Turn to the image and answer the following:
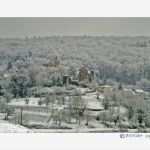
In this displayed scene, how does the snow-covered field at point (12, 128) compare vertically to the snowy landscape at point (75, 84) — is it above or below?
below

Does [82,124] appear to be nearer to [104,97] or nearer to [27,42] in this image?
[104,97]

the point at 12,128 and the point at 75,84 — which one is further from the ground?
the point at 75,84

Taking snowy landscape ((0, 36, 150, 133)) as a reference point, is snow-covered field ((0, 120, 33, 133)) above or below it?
below

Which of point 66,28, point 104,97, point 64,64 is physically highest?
point 66,28

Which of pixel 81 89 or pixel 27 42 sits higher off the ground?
pixel 27 42

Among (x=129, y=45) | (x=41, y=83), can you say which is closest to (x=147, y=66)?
(x=129, y=45)

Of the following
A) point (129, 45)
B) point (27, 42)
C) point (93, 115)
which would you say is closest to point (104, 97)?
point (93, 115)

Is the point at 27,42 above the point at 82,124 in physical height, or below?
above
